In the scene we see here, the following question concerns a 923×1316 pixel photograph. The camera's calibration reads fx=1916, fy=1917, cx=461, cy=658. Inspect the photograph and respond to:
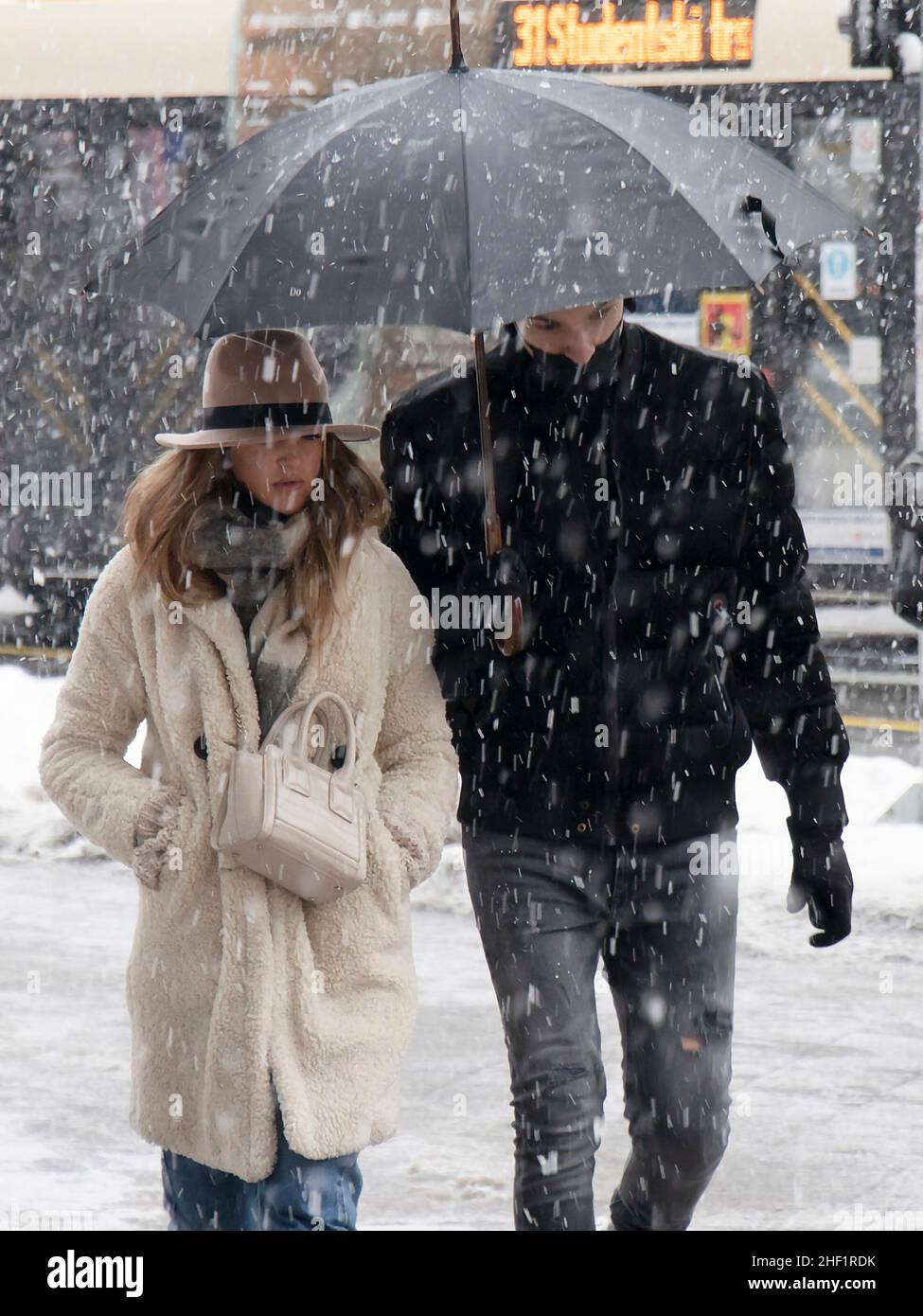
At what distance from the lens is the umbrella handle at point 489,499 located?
11.5 ft

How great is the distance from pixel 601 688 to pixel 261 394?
83cm

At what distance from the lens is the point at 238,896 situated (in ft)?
10.7

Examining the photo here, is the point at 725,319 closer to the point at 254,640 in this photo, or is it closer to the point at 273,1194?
the point at 254,640

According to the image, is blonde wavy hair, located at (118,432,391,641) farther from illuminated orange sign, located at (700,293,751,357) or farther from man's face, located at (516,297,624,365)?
A: illuminated orange sign, located at (700,293,751,357)

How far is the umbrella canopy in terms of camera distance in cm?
312

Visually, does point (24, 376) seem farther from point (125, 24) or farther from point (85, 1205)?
point (85, 1205)

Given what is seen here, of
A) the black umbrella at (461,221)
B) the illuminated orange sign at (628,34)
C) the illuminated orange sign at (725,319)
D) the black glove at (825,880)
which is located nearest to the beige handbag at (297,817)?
the black umbrella at (461,221)

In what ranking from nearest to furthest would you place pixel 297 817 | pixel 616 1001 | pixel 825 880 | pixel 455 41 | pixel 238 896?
1. pixel 297 817
2. pixel 238 896
3. pixel 455 41
4. pixel 616 1001
5. pixel 825 880

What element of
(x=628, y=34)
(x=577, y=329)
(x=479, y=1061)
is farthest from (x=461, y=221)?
(x=628, y=34)

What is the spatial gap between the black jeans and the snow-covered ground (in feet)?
3.61

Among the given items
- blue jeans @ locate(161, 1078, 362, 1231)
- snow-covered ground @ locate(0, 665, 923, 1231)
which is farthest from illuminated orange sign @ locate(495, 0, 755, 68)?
blue jeans @ locate(161, 1078, 362, 1231)

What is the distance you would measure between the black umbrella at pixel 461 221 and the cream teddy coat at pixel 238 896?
45cm
